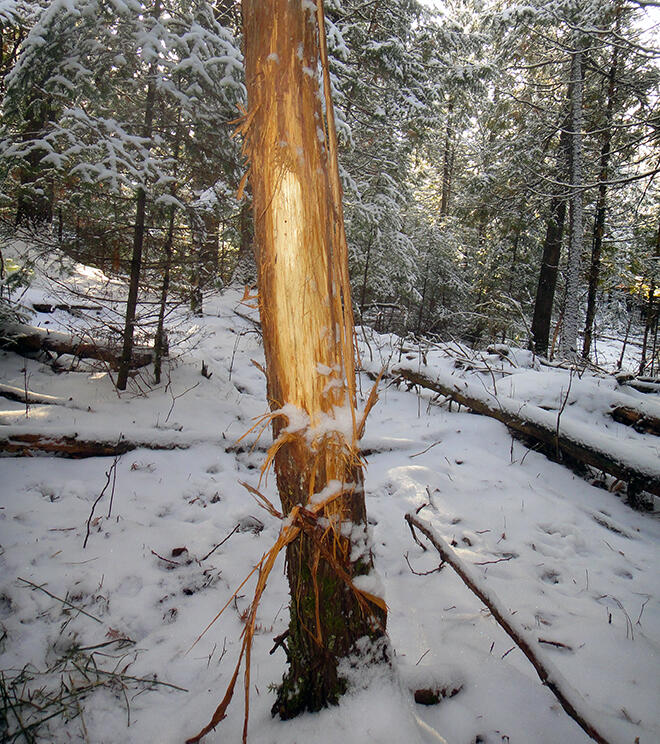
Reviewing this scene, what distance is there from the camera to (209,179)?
16.0 feet

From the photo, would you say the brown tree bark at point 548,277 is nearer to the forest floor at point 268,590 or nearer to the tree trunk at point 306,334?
the forest floor at point 268,590

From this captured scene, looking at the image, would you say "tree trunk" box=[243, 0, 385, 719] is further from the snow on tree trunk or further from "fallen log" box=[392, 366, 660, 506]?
the snow on tree trunk

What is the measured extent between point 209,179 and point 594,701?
578cm

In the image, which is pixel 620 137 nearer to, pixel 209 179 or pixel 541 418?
pixel 541 418

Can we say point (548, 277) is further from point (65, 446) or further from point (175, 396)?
point (65, 446)

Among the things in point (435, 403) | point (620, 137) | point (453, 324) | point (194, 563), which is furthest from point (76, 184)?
point (453, 324)

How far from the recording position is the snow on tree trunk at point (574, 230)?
935 centimetres

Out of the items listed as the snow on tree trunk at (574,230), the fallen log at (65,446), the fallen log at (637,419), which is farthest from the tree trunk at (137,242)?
the snow on tree trunk at (574,230)

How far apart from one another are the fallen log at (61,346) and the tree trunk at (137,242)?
0.46 metres

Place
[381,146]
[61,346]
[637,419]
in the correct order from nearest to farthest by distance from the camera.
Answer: [637,419], [61,346], [381,146]

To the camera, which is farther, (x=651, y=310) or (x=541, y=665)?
(x=651, y=310)

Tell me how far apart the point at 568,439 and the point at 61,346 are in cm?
646

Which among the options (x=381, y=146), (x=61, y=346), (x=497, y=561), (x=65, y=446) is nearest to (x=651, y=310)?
(x=381, y=146)

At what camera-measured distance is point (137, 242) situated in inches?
177
